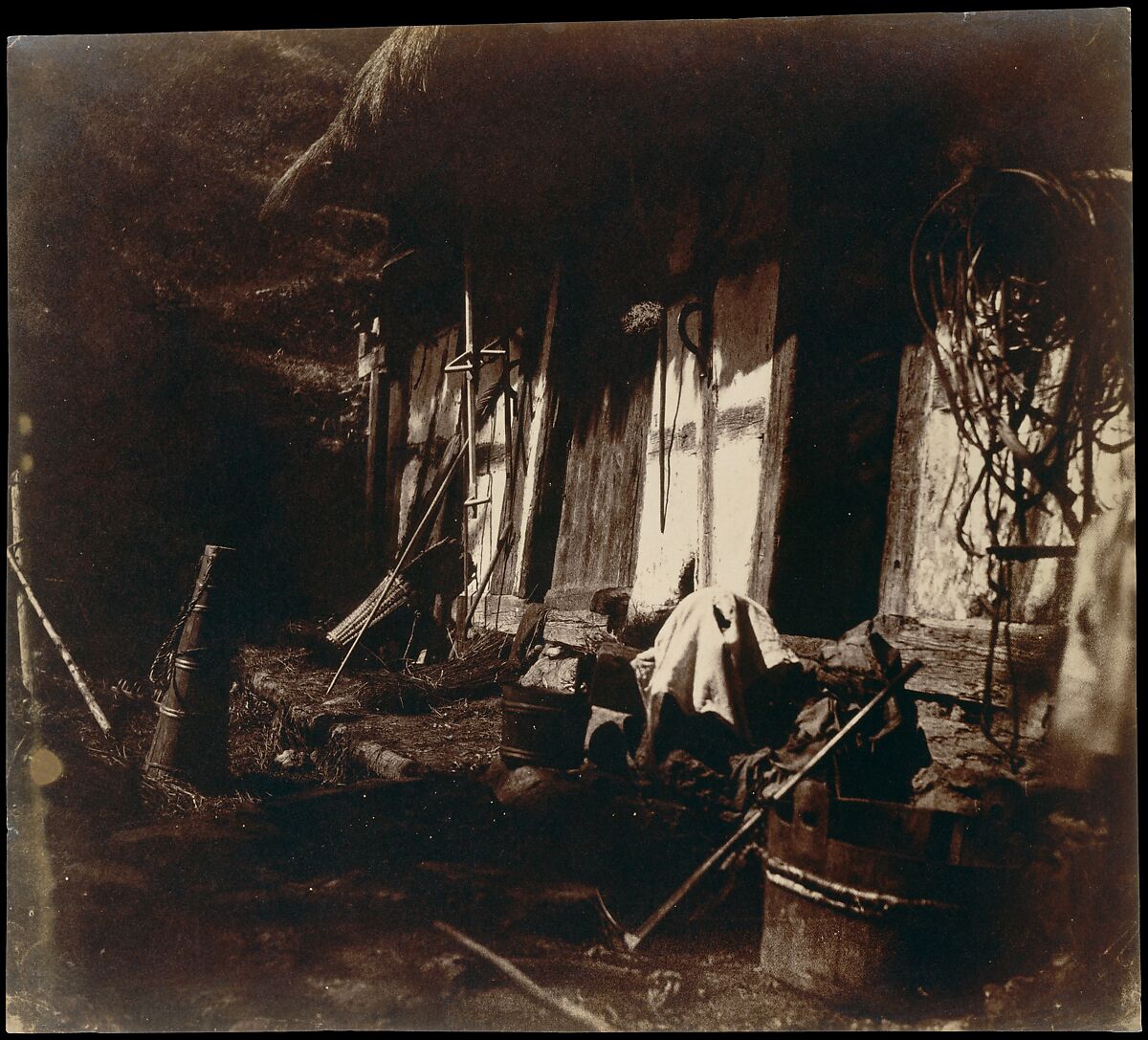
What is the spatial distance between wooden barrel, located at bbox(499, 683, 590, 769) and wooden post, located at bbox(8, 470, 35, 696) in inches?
64.1

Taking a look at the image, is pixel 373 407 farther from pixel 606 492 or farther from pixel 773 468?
pixel 773 468

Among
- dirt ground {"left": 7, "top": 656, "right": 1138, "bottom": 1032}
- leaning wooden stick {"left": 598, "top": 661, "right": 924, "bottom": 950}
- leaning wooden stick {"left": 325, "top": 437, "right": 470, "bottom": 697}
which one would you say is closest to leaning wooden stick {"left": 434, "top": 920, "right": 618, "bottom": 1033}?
dirt ground {"left": 7, "top": 656, "right": 1138, "bottom": 1032}

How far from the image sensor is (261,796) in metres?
2.89

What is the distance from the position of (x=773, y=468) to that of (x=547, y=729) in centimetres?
111

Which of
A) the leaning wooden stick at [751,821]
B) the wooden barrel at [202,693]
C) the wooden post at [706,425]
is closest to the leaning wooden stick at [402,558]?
the wooden barrel at [202,693]

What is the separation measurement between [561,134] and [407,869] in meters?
2.42

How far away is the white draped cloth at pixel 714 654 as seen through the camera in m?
2.65

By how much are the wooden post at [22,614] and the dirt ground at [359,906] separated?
0.08 metres

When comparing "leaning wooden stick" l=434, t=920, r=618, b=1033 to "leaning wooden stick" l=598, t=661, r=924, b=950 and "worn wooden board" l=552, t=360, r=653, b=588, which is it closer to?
"leaning wooden stick" l=598, t=661, r=924, b=950

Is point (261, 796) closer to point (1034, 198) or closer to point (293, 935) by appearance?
point (293, 935)

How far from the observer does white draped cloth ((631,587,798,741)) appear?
2654mm

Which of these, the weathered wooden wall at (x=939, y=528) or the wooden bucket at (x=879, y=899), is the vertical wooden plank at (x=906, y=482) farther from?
the wooden bucket at (x=879, y=899)

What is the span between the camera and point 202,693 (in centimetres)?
300

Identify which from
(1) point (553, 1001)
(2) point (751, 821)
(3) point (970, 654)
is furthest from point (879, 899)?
(1) point (553, 1001)
